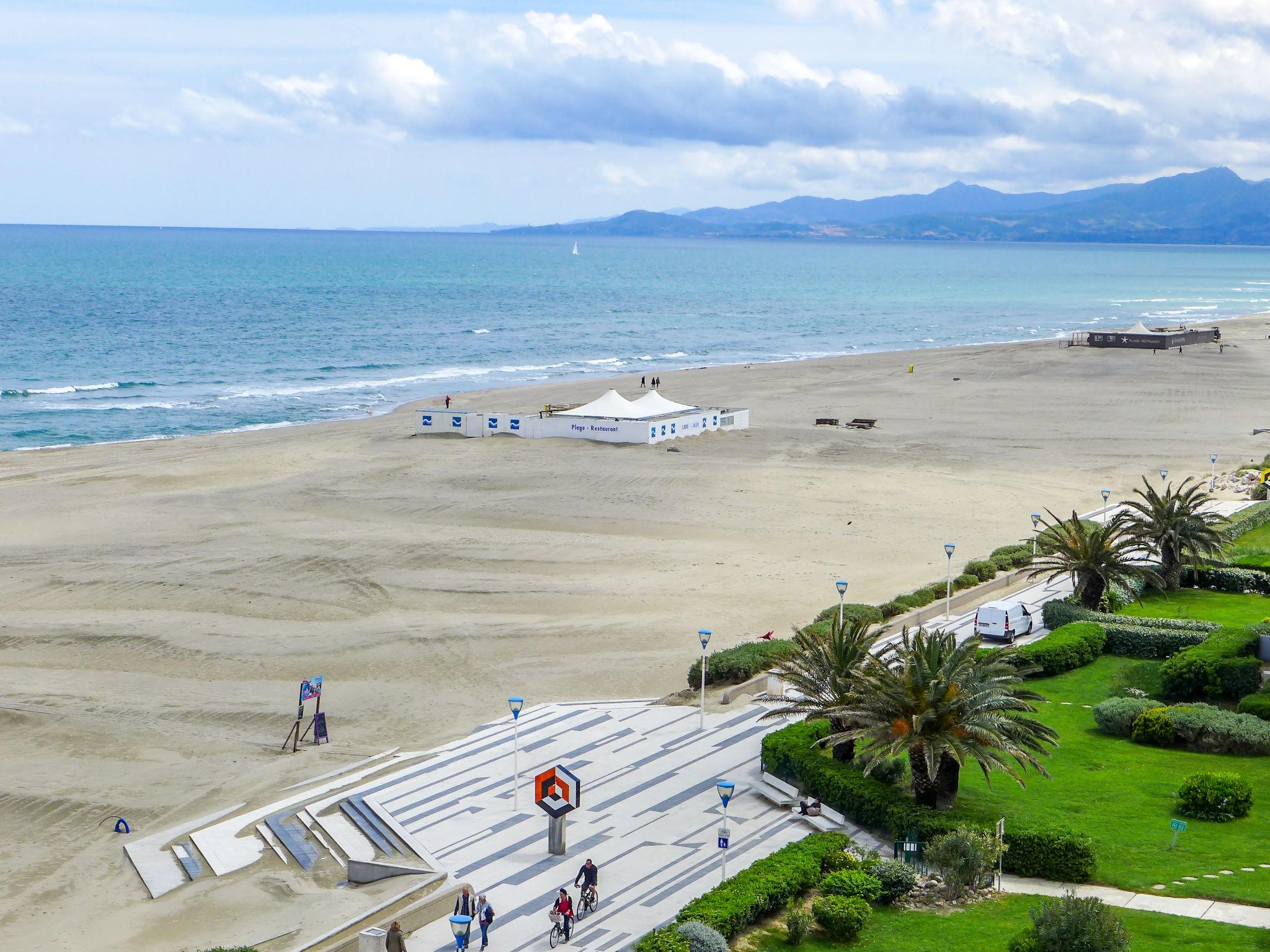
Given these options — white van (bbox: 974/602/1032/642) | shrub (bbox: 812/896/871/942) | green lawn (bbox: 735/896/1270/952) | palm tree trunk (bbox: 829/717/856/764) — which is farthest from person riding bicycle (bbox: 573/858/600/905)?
white van (bbox: 974/602/1032/642)

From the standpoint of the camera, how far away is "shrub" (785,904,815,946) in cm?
1488

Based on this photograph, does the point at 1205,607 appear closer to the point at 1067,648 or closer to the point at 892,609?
the point at 1067,648

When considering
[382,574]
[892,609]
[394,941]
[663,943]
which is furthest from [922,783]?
[382,574]

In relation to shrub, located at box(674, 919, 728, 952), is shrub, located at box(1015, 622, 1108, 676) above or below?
above

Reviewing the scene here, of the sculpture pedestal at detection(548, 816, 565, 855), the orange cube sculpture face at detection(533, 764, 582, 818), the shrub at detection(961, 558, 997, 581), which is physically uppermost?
the shrub at detection(961, 558, 997, 581)

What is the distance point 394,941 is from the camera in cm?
1456

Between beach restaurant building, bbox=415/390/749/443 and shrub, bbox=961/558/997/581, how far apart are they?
72.5 feet

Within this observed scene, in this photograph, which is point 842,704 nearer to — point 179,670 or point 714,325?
point 179,670

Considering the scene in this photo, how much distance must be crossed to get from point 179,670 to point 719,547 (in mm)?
15796

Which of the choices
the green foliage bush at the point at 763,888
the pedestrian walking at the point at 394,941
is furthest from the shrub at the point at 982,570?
the pedestrian walking at the point at 394,941

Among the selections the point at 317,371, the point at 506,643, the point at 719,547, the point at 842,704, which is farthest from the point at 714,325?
the point at 842,704

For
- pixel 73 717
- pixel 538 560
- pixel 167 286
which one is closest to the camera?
pixel 73 717

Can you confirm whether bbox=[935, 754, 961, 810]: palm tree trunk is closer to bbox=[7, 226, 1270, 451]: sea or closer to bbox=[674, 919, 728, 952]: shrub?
bbox=[674, 919, 728, 952]: shrub

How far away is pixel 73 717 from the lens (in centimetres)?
2438
